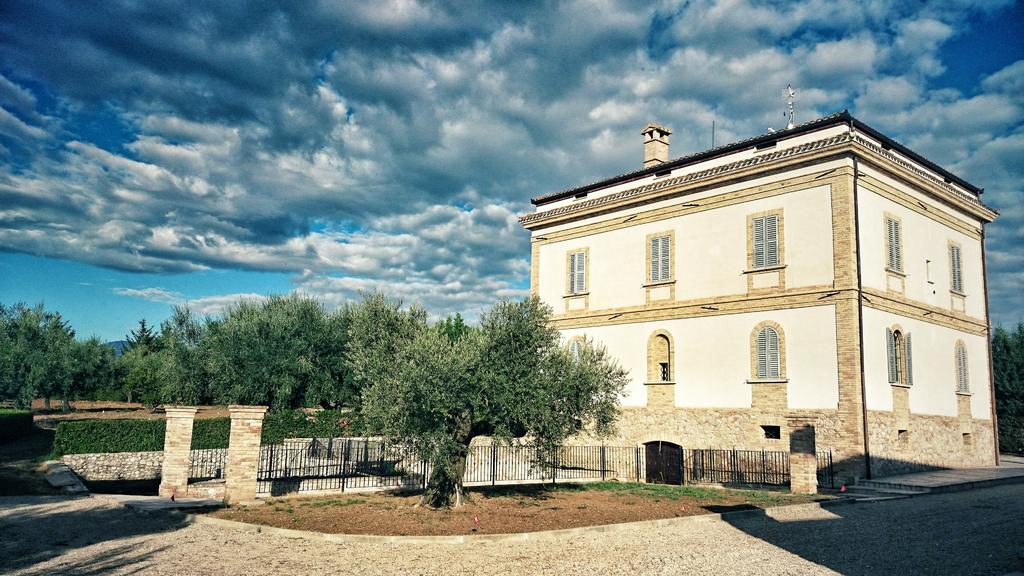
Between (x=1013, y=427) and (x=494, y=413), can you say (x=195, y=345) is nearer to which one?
(x=494, y=413)

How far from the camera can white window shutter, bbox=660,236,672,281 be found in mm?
25078

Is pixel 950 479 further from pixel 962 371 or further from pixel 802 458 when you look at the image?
pixel 962 371

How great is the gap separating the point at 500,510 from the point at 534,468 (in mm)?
1660

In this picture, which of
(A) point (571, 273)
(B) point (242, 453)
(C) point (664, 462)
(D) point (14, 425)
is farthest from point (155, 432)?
(C) point (664, 462)

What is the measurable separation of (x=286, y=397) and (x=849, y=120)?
26748 mm

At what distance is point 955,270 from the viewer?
25.6 metres

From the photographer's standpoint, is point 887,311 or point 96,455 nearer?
point 887,311

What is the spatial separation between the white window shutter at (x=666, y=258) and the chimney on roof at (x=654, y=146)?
429cm

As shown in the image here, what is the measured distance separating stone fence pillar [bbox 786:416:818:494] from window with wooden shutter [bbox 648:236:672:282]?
8.00 metres

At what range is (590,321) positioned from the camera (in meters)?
27.4

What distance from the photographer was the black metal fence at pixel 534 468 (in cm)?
1833

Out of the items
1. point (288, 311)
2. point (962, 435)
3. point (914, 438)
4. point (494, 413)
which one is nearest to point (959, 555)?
point (494, 413)

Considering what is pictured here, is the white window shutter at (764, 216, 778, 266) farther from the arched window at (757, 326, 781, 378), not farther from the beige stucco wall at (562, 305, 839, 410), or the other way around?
the arched window at (757, 326, 781, 378)

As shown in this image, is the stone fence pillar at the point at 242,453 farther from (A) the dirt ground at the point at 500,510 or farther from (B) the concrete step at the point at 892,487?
(B) the concrete step at the point at 892,487
